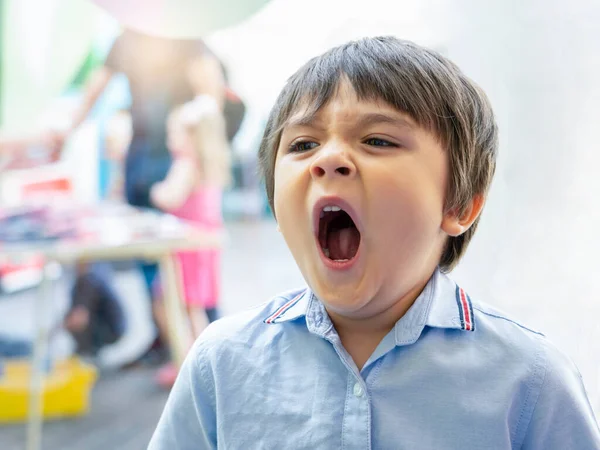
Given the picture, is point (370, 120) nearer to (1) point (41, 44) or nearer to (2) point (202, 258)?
(2) point (202, 258)

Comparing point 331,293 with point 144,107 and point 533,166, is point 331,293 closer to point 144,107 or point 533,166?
point 533,166

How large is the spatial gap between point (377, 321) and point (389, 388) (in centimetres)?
8

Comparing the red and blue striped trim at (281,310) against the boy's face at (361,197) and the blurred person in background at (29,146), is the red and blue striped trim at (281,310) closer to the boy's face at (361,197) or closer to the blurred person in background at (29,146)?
the boy's face at (361,197)

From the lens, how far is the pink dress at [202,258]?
6.30 feet

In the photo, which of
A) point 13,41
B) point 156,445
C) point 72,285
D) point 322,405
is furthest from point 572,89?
point 72,285

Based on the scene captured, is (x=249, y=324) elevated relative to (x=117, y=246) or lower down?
elevated

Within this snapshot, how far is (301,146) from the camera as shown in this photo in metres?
0.70

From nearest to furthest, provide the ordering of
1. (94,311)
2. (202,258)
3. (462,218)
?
(462,218) < (202,258) < (94,311)

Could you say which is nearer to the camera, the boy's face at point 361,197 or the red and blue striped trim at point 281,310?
the boy's face at point 361,197

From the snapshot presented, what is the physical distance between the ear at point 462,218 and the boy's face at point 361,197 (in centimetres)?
2

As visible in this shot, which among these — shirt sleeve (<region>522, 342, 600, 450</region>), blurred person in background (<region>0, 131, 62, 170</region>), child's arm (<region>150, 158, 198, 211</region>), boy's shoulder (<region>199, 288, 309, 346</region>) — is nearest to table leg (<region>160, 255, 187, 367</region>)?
child's arm (<region>150, 158, 198, 211</region>)

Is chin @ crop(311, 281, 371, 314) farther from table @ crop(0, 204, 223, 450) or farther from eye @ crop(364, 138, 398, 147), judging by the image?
table @ crop(0, 204, 223, 450)

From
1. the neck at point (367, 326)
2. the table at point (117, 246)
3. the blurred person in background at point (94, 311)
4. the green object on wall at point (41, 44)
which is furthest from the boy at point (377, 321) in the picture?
the blurred person in background at point (94, 311)

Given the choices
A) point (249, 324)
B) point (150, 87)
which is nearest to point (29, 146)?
point (150, 87)
